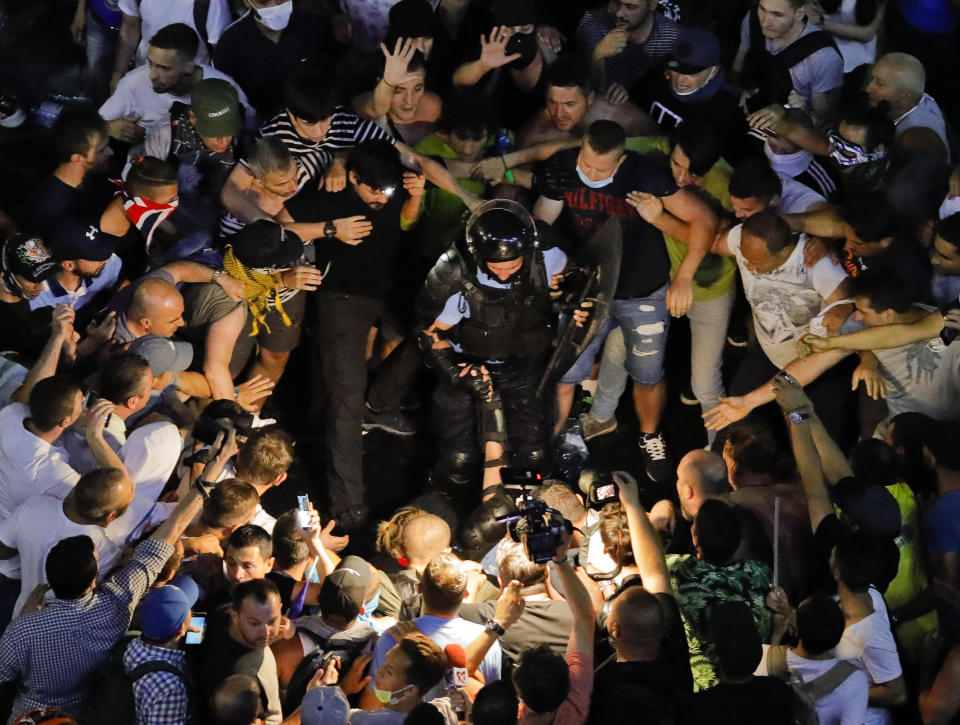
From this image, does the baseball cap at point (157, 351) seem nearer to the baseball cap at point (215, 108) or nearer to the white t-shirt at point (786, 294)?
the baseball cap at point (215, 108)

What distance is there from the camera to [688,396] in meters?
7.34

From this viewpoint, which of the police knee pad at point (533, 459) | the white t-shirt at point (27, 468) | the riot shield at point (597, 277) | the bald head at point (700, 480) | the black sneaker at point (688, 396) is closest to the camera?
the white t-shirt at point (27, 468)

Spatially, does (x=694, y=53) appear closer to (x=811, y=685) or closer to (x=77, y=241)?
(x=77, y=241)

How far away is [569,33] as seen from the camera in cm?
808

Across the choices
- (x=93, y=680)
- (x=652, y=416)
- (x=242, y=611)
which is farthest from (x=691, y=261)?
(x=93, y=680)

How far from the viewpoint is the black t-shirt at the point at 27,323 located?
6.54 meters

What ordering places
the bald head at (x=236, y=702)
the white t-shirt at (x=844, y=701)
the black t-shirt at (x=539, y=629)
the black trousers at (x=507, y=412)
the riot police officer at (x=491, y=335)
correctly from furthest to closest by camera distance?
the black trousers at (x=507, y=412)
the riot police officer at (x=491, y=335)
the black t-shirt at (x=539, y=629)
the white t-shirt at (x=844, y=701)
the bald head at (x=236, y=702)

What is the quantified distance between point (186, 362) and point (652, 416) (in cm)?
249

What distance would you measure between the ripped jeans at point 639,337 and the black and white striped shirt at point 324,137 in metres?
Result: 1.50

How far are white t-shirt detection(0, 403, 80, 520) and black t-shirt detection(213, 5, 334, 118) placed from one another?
93.9 inches

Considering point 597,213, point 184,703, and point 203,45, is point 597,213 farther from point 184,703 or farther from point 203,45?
point 184,703

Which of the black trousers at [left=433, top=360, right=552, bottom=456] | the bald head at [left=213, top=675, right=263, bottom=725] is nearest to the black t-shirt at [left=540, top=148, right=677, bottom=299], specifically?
the black trousers at [left=433, top=360, right=552, bottom=456]

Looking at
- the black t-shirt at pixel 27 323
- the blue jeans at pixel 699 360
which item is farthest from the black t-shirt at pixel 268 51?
the blue jeans at pixel 699 360

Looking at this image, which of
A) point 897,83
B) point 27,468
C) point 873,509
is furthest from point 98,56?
point 873,509
